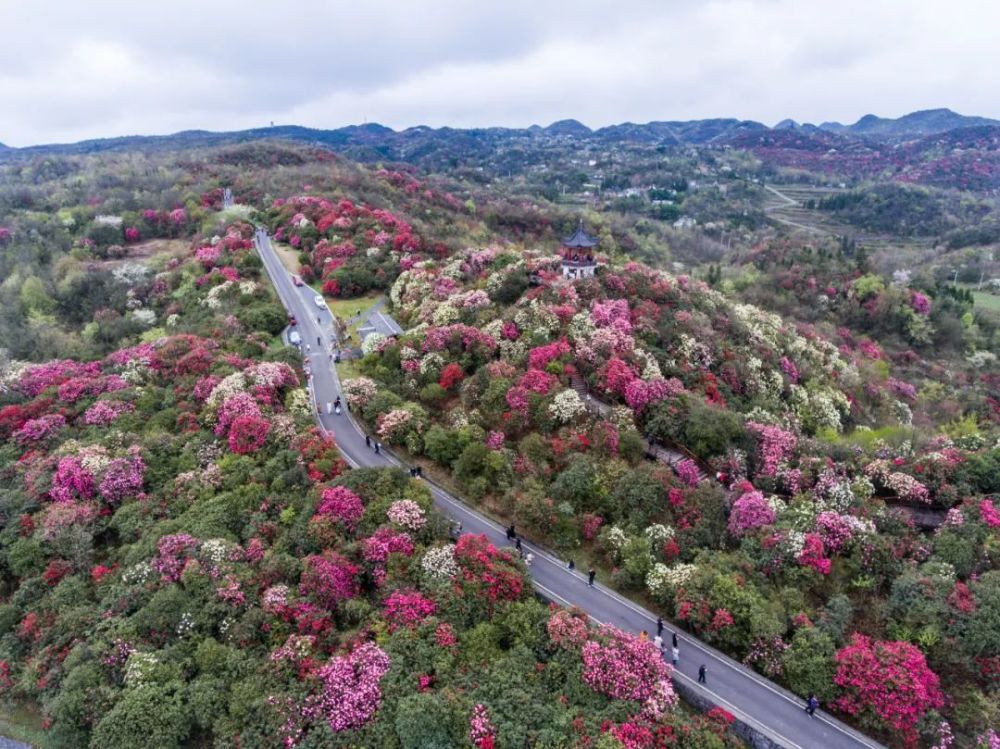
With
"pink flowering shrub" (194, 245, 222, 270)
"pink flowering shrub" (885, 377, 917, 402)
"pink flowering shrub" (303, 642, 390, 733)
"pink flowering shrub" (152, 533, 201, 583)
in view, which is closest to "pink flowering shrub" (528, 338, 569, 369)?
"pink flowering shrub" (303, 642, 390, 733)

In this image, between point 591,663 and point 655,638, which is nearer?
point 591,663

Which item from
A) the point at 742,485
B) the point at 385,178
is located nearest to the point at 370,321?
the point at 742,485

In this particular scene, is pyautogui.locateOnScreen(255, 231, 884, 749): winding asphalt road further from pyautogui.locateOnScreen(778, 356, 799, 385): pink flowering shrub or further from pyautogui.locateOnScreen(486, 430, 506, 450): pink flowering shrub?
pyautogui.locateOnScreen(778, 356, 799, 385): pink flowering shrub

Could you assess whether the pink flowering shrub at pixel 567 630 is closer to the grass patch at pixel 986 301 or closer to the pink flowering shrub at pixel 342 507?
the pink flowering shrub at pixel 342 507

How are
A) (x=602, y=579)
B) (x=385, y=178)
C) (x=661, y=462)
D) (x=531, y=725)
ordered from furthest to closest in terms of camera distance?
(x=385, y=178) → (x=661, y=462) → (x=602, y=579) → (x=531, y=725)

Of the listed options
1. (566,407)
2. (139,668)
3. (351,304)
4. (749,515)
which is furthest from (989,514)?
(351,304)

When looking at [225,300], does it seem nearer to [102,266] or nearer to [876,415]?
[102,266]
